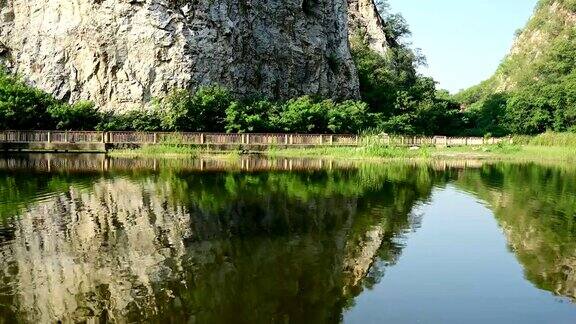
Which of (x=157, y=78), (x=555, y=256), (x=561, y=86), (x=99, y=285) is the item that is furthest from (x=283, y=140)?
(x=561, y=86)

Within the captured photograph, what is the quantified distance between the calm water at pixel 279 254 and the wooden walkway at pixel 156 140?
19133 millimetres

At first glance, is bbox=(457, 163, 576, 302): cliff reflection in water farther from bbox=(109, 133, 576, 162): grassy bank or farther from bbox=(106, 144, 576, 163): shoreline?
bbox=(109, 133, 576, 162): grassy bank

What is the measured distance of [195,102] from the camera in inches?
1626

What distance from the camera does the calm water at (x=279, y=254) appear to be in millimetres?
6996

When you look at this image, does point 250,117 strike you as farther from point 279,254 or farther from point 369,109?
point 279,254

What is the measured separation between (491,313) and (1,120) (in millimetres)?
38350

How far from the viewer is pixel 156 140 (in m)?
38.8

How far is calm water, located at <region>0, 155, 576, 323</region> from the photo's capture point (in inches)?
275

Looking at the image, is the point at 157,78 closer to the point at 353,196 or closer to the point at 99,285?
the point at 353,196

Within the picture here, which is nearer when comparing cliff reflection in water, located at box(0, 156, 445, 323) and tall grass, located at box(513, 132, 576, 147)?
cliff reflection in water, located at box(0, 156, 445, 323)

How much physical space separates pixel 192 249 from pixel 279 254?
5.04 feet

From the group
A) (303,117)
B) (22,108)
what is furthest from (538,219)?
(22,108)

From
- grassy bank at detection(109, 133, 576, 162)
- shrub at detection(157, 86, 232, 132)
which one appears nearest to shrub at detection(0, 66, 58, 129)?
grassy bank at detection(109, 133, 576, 162)

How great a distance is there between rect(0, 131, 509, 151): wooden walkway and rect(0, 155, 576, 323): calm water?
19.1 meters
